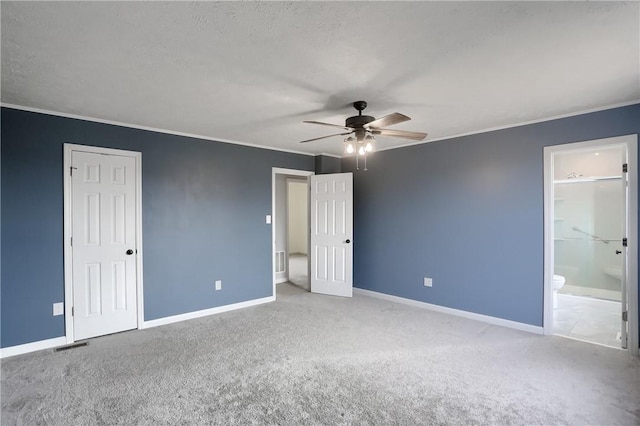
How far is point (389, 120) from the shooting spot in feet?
8.35

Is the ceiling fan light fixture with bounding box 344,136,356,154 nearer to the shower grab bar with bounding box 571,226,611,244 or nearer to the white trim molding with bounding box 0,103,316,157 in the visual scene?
the white trim molding with bounding box 0,103,316,157

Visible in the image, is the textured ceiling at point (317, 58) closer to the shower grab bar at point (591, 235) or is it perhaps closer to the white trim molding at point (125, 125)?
the white trim molding at point (125, 125)

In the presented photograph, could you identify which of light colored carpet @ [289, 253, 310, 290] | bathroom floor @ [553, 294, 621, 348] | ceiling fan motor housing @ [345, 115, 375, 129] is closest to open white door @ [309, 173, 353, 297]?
light colored carpet @ [289, 253, 310, 290]

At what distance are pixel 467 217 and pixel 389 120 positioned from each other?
228 centimetres

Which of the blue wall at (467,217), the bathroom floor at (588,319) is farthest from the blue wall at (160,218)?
the bathroom floor at (588,319)

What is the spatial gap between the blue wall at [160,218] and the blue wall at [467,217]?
159 centimetres

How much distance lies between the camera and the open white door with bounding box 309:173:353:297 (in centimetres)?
516

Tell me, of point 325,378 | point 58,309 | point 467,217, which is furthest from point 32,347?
point 467,217

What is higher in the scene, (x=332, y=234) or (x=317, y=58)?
(x=317, y=58)

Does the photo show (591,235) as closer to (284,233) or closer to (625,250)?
(625,250)

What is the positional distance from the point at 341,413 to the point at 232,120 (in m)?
2.98

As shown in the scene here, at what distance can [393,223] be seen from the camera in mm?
4969

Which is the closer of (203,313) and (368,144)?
(368,144)

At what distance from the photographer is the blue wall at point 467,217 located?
141 inches
